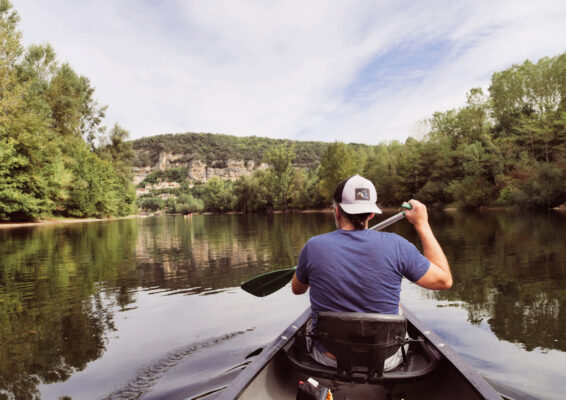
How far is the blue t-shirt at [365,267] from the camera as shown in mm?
2111

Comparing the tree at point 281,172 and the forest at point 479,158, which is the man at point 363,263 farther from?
the tree at point 281,172

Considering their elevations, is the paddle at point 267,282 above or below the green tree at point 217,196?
below

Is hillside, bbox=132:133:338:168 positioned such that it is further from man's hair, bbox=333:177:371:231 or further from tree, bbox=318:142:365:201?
man's hair, bbox=333:177:371:231

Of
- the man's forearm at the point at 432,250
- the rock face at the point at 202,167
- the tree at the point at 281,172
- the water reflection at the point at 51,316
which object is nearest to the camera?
the man's forearm at the point at 432,250

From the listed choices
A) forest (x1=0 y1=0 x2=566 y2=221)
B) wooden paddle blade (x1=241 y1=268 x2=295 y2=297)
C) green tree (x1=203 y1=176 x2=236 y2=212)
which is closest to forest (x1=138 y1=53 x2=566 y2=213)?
forest (x1=0 y1=0 x2=566 y2=221)

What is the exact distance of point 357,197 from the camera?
2.30m

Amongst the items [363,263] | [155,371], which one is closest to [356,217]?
[363,263]

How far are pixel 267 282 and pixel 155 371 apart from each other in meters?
1.61

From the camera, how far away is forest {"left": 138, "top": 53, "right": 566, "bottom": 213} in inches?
1367

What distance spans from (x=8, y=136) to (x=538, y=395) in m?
39.2

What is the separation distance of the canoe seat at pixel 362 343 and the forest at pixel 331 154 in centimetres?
3406

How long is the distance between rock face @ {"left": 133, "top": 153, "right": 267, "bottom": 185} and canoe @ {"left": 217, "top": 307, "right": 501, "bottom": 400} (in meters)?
142

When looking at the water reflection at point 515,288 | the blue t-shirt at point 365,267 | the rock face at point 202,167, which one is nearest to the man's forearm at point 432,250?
the blue t-shirt at point 365,267

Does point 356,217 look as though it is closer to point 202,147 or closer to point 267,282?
point 267,282
